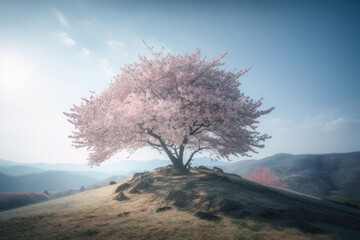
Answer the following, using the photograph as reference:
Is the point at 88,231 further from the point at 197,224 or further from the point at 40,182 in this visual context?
the point at 40,182

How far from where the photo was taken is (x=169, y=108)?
31.5 ft

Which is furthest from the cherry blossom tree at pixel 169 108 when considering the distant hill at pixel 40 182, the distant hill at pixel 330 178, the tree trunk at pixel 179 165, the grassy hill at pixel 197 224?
the distant hill at pixel 40 182

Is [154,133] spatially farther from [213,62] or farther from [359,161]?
[359,161]

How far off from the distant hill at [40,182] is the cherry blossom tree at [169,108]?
16738 centimetres

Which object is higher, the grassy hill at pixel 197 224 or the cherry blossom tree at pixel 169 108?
the cherry blossom tree at pixel 169 108

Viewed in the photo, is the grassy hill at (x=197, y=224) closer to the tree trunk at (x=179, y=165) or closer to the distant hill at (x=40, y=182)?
the tree trunk at (x=179, y=165)

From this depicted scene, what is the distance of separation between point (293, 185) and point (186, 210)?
9917 centimetres

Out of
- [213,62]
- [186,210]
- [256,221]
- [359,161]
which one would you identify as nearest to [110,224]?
[186,210]

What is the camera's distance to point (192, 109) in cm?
1061

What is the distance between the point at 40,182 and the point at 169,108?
19338 cm

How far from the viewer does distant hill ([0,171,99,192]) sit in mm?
117887

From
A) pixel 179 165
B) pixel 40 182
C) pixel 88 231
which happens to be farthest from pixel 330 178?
pixel 40 182

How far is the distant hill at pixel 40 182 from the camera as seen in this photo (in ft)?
387

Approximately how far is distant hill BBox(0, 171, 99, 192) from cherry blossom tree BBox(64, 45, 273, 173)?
549 feet
